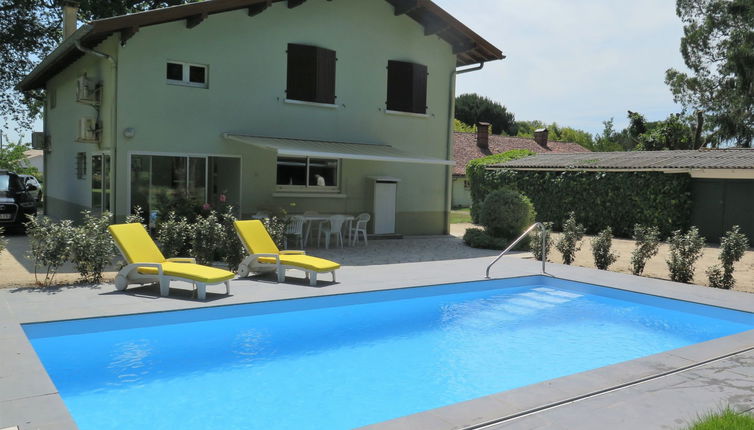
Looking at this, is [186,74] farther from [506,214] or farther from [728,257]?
[728,257]

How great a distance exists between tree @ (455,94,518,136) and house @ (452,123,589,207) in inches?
825

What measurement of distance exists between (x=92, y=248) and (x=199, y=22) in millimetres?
8767

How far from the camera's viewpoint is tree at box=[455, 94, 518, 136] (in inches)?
3187

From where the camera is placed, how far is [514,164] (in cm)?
3197

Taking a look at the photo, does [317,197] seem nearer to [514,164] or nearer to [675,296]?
[675,296]

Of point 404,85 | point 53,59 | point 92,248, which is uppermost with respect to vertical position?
point 53,59

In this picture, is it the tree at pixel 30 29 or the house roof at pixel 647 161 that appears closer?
the house roof at pixel 647 161

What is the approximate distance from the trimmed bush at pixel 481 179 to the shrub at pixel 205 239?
19.8m

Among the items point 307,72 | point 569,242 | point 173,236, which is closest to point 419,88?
point 307,72

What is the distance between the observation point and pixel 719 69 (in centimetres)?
4619

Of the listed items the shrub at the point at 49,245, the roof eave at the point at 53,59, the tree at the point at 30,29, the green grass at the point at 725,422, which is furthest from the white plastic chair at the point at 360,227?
the tree at the point at 30,29

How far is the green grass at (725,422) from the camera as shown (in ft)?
17.1

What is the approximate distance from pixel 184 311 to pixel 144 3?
3033 cm

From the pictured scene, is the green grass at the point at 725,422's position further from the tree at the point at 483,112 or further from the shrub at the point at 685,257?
the tree at the point at 483,112
